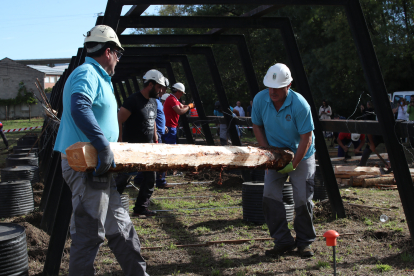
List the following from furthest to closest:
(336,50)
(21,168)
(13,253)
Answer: (336,50) → (21,168) → (13,253)

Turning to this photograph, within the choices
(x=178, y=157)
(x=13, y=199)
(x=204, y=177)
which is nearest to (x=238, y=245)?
(x=178, y=157)

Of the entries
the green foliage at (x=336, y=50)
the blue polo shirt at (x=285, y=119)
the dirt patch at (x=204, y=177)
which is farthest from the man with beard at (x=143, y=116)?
the green foliage at (x=336, y=50)

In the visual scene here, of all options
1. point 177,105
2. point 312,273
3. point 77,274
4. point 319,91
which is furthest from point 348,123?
point 319,91

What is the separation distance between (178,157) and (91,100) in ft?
3.45

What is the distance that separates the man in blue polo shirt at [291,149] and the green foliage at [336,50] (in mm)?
17906

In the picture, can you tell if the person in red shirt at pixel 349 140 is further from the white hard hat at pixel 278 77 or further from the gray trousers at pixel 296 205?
the white hard hat at pixel 278 77

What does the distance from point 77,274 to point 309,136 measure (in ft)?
8.70

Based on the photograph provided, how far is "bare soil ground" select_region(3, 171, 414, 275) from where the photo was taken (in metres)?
4.20

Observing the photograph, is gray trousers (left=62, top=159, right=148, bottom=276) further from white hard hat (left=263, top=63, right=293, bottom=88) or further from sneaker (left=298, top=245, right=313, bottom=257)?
sneaker (left=298, top=245, right=313, bottom=257)

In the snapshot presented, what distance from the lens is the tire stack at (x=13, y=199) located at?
6809 mm

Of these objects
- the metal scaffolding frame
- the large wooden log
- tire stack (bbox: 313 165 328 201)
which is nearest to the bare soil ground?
the metal scaffolding frame

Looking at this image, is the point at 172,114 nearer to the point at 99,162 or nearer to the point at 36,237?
the point at 36,237

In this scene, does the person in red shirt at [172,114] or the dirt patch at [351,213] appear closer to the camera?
the dirt patch at [351,213]

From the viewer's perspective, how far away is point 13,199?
6.82 meters
